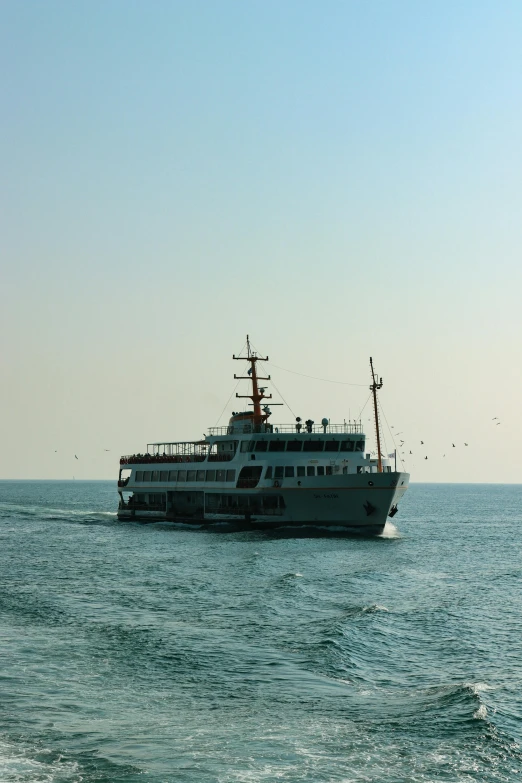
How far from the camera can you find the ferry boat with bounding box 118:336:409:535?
74062 millimetres

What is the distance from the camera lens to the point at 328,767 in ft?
69.5

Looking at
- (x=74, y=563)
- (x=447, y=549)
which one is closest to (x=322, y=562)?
(x=74, y=563)

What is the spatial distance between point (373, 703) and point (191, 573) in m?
28.2

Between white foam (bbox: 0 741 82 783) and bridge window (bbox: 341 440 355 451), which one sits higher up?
bridge window (bbox: 341 440 355 451)

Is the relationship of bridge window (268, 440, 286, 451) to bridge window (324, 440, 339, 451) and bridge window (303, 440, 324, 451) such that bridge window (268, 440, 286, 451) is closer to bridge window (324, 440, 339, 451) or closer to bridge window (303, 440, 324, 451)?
bridge window (303, 440, 324, 451)

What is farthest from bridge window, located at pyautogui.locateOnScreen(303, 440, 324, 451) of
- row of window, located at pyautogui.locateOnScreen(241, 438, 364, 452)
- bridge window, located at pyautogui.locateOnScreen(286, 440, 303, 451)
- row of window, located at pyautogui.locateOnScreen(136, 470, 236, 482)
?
row of window, located at pyautogui.locateOnScreen(136, 470, 236, 482)

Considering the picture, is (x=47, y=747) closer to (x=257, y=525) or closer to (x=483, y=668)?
(x=483, y=668)

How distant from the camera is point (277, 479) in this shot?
78250 millimetres

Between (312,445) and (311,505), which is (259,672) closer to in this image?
(311,505)

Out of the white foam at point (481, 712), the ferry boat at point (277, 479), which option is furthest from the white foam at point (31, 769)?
the ferry boat at point (277, 479)

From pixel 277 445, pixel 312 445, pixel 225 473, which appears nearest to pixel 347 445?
pixel 312 445

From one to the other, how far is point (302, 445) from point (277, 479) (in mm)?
4120

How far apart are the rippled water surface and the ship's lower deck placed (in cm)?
1381

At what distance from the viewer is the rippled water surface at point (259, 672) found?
21.6m
